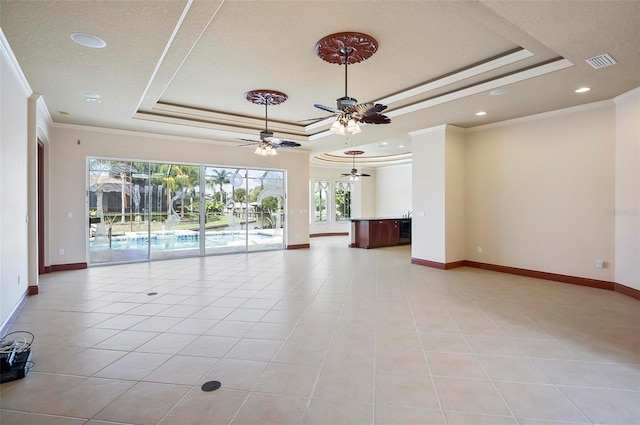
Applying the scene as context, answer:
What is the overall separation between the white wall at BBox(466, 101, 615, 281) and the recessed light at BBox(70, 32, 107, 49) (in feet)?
22.0

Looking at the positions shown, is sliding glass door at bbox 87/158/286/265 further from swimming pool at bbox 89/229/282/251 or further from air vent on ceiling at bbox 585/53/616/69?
air vent on ceiling at bbox 585/53/616/69

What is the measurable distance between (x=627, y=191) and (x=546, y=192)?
115 cm

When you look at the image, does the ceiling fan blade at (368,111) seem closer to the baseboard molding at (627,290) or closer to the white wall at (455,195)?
the white wall at (455,195)

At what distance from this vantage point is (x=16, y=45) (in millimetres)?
3398

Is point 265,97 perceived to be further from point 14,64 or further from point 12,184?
point 12,184

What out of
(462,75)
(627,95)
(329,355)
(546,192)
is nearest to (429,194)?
(546,192)

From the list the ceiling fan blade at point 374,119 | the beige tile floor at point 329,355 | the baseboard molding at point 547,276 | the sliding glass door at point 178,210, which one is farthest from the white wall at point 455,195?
the sliding glass door at point 178,210

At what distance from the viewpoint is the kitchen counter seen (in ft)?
33.9

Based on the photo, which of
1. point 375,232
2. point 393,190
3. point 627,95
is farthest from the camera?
point 393,190

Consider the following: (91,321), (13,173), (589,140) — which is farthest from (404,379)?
(589,140)

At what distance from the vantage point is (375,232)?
10445 mm

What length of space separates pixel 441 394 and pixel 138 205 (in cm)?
772

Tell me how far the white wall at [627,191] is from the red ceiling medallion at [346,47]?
405 centimetres

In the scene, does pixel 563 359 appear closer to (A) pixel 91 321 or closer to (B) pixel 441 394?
(B) pixel 441 394
